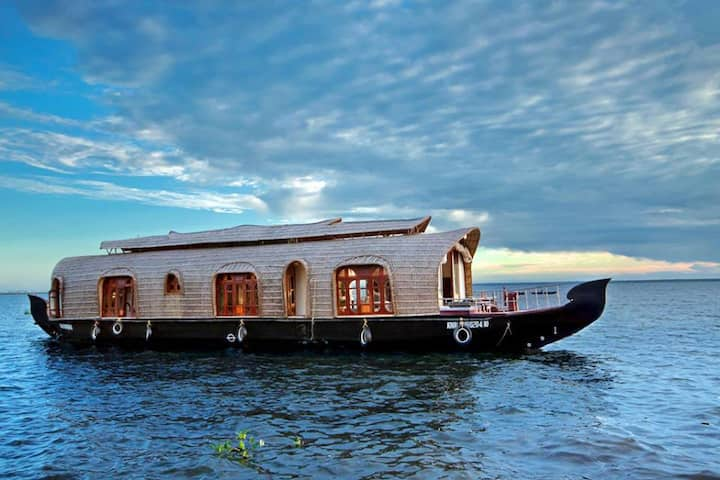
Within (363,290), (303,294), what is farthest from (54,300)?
(363,290)

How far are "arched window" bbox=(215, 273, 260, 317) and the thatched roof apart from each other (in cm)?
203

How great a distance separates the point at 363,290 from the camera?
1950 centimetres

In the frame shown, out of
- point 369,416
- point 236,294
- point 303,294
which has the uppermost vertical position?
point 236,294

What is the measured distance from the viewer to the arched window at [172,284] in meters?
22.0

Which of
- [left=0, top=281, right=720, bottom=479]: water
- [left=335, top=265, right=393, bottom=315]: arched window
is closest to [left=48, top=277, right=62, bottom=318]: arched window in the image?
[left=0, top=281, right=720, bottom=479]: water

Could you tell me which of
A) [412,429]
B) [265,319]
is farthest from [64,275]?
[412,429]

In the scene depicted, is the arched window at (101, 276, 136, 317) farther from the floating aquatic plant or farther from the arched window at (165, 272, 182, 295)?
the floating aquatic plant

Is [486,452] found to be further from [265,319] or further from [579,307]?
[265,319]

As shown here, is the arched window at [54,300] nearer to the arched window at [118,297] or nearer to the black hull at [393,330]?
the arched window at [118,297]

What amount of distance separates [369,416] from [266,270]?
10.7 metres

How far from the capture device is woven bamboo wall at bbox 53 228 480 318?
18.5m

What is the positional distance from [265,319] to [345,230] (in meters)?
4.69

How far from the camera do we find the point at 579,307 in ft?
56.1

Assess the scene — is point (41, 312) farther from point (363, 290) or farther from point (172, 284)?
point (363, 290)
